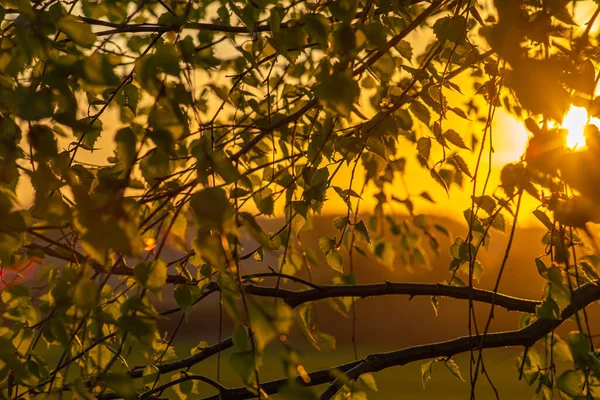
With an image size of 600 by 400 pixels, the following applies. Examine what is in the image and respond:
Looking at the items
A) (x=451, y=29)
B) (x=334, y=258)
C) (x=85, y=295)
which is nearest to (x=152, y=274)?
(x=85, y=295)

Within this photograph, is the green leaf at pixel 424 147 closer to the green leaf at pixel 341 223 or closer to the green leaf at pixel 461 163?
the green leaf at pixel 461 163

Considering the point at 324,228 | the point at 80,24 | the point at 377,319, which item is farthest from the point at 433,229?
the point at 377,319

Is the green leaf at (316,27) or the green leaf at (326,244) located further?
the green leaf at (326,244)

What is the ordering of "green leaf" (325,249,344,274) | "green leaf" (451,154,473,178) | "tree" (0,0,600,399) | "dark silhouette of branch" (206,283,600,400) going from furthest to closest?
"dark silhouette of branch" (206,283,600,400), "green leaf" (325,249,344,274), "green leaf" (451,154,473,178), "tree" (0,0,600,399)

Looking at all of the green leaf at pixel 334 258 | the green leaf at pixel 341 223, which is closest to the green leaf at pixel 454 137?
the green leaf at pixel 341 223

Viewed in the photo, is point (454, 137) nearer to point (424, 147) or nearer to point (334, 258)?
point (424, 147)

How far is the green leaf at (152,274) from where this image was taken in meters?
1.40

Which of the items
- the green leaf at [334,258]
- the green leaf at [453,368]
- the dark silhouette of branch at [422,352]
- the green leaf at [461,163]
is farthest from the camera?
the green leaf at [453,368]

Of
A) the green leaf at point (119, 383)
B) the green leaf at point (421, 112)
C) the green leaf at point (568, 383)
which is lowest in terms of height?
the green leaf at point (568, 383)

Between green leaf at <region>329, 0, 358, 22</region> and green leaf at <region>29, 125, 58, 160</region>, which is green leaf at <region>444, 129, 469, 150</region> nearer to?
green leaf at <region>329, 0, 358, 22</region>

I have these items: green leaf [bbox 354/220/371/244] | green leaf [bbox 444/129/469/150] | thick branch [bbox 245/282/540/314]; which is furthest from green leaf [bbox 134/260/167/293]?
thick branch [bbox 245/282/540/314]

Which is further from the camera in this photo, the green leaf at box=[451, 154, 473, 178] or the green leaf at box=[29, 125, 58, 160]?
the green leaf at box=[451, 154, 473, 178]

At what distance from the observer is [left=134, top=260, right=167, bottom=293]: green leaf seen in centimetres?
140

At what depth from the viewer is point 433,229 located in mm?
2410
